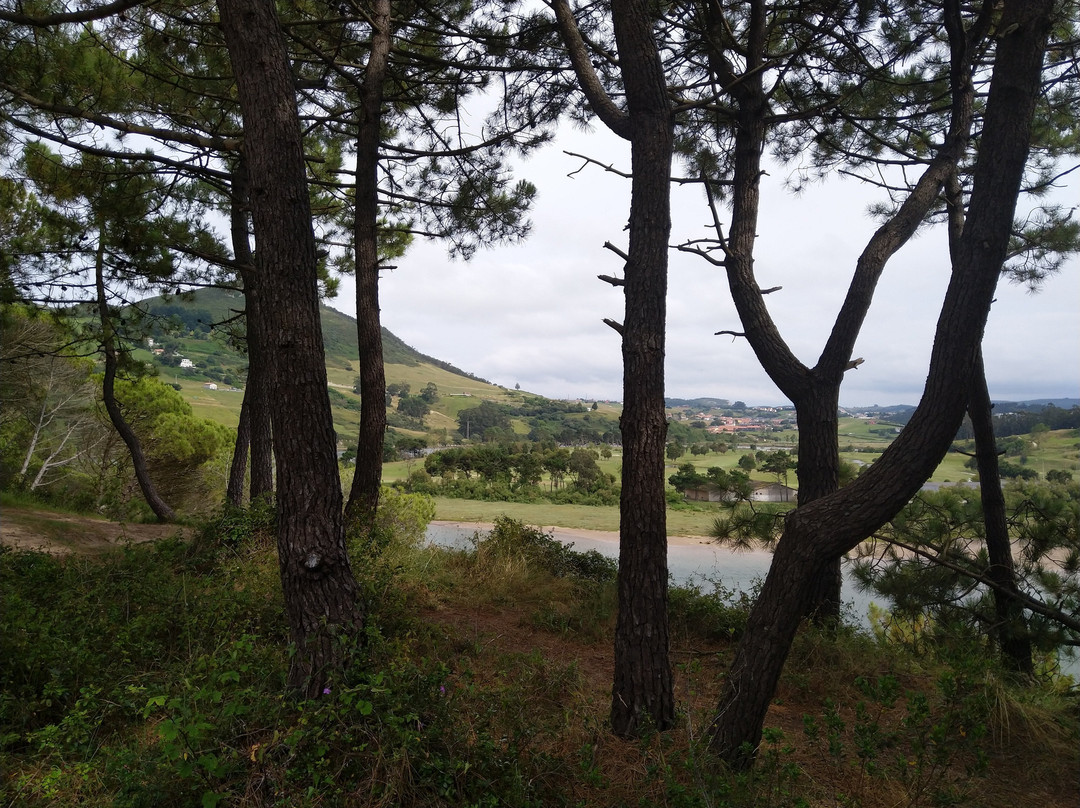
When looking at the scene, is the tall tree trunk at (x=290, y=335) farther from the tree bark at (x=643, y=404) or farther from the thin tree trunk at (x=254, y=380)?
the thin tree trunk at (x=254, y=380)

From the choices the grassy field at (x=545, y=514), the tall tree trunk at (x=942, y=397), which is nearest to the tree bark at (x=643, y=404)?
the tall tree trunk at (x=942, y=397)

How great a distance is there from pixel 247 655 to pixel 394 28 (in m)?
6.12

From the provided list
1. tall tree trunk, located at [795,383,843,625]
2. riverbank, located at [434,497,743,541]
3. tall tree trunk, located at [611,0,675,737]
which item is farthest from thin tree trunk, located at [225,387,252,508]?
Result: riverbank, located at [434,497,743,541]

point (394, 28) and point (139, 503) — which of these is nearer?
point (394, 28)

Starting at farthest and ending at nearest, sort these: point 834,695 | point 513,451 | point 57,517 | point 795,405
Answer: point 513,451
point 57,517
point 795,405
point 834,695

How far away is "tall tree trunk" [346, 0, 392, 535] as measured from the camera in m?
5.78

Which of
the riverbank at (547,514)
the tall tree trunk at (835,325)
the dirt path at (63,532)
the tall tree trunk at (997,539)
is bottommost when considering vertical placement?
the riverbank at (547,514)

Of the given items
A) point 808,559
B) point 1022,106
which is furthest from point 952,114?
point 808,559

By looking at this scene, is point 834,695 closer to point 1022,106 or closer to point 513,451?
point 1022,106

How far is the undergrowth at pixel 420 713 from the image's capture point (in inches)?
83.4

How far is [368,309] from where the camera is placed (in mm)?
5973

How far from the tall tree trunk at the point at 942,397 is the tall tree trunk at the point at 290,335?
1.86m

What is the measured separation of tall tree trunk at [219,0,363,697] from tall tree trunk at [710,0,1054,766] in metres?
1.86

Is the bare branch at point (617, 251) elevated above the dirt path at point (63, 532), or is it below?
above
